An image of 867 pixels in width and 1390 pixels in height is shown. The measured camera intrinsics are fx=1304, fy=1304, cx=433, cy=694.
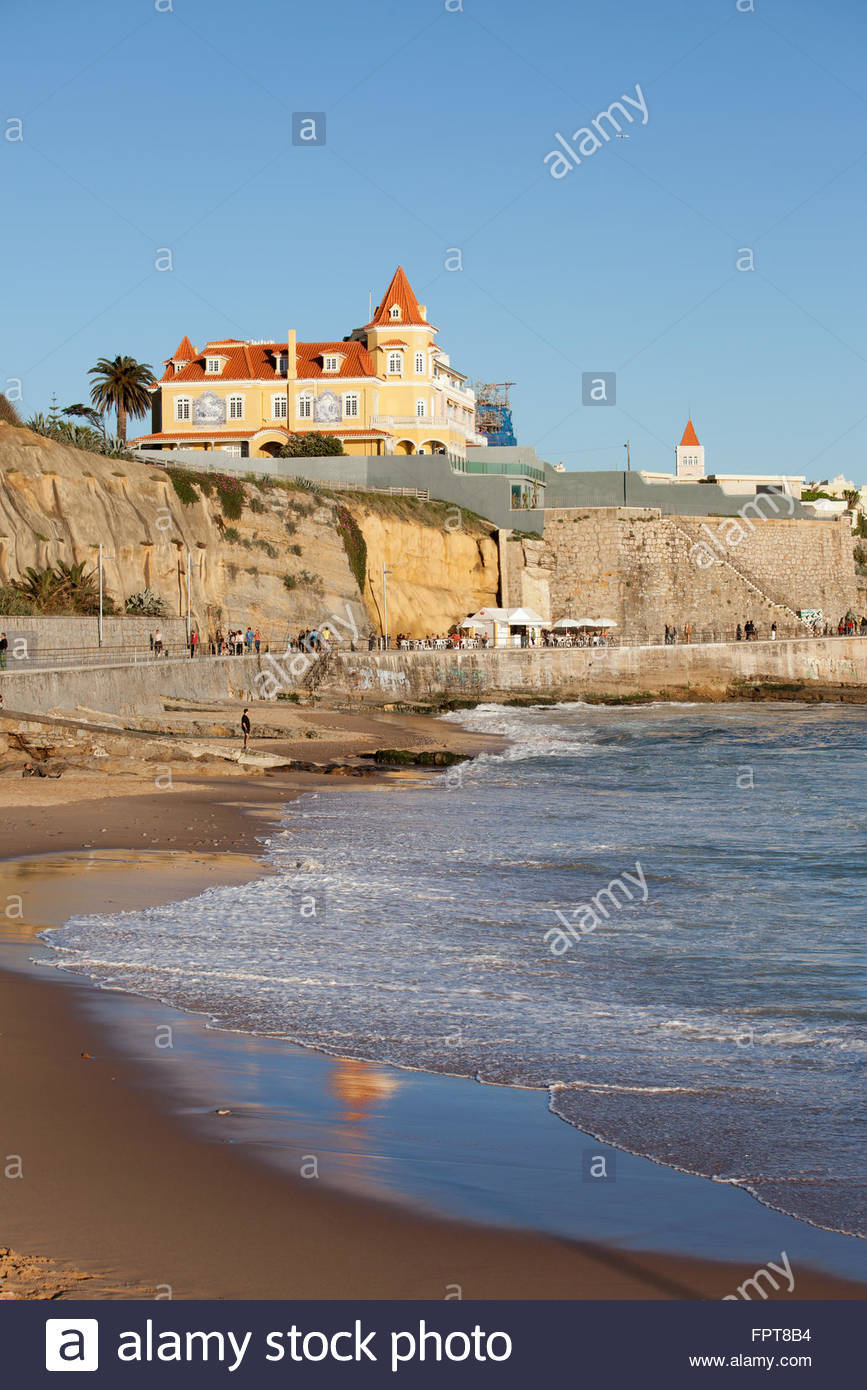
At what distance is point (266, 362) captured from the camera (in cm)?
7069

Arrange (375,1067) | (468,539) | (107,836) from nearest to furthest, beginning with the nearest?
(375,1067)
(107,836)
(468,539)

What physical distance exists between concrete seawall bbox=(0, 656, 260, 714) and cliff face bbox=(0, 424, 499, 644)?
5933mm

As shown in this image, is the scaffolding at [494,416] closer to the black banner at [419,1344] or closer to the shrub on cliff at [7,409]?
the shrub on cliff at [7,409]

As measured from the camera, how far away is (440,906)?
43.8ft

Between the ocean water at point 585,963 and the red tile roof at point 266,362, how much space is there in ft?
167

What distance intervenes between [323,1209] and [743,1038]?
13.4 feet

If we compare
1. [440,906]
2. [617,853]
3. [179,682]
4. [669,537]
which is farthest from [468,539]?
[440,906]

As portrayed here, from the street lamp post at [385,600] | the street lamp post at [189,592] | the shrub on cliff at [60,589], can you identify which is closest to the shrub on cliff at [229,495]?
the street lamp post at [189,592]

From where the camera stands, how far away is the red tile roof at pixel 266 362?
69125 millimetres

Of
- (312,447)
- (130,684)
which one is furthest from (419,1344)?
(312,447)

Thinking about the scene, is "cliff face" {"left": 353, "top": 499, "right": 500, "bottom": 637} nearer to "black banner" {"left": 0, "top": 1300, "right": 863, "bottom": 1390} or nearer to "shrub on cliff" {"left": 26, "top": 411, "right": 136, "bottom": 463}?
"shrub on cliff" {"left": 26, "top": 411, "right": 136, "bottom": 463}

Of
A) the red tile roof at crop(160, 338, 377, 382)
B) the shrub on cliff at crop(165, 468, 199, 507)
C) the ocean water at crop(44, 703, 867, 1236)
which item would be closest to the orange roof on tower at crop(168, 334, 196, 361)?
the red tile roof at crop(160, 338, 377, 382)

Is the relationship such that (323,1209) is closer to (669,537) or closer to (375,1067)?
(375,1067)

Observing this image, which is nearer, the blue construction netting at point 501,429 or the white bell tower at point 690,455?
the blue construction netting at point 501,429
